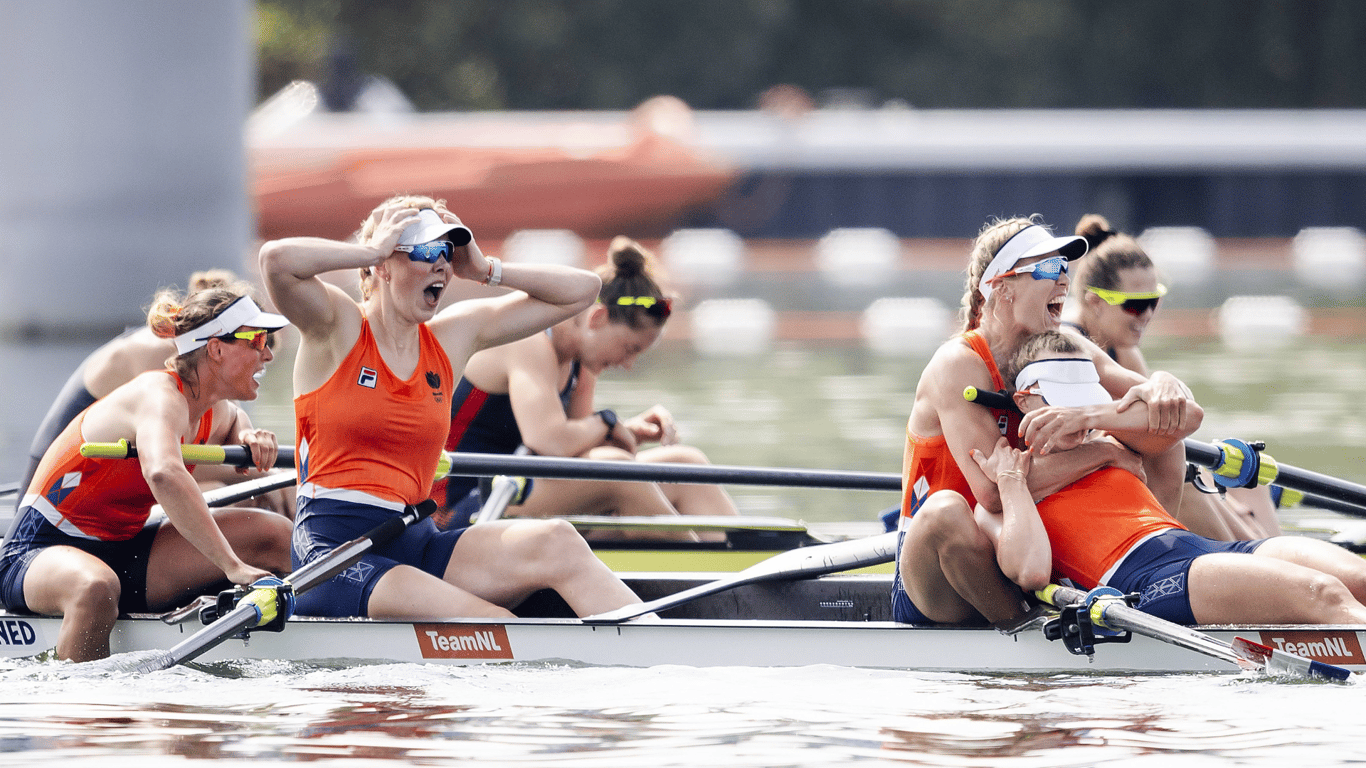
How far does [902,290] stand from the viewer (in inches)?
877

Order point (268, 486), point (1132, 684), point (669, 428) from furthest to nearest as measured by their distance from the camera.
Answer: point (669, 428) < point (268, 486) < point (1132, 684)

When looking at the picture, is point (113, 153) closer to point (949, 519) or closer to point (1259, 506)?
point (1259, 506)

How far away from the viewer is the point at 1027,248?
4879 millimetres

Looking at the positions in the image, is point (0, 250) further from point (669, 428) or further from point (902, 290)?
point (902, 290)

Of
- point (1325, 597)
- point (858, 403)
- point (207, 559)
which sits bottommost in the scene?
point (1325, 597)

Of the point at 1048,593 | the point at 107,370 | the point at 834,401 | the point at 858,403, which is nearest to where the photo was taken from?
the point at 1048,593

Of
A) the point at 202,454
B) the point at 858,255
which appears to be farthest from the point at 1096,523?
the point at 858,255

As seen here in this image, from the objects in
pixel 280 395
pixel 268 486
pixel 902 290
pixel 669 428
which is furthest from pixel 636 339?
pixel 902 290

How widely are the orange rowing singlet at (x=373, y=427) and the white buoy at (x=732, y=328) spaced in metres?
11.5

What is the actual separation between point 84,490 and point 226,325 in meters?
0.70

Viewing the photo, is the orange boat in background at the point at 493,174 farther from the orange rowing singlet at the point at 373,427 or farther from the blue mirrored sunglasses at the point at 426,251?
the blue mirrored sunglasses at the point at 426,251

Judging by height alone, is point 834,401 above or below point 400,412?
Answer: above

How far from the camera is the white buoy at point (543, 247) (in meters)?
24.9

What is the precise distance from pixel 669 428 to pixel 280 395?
7.67m
